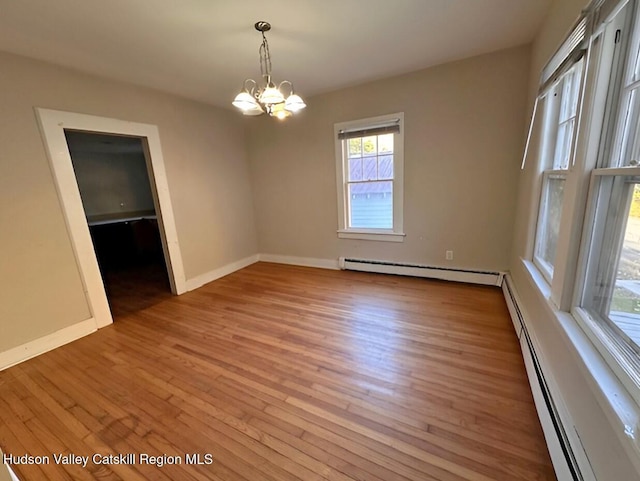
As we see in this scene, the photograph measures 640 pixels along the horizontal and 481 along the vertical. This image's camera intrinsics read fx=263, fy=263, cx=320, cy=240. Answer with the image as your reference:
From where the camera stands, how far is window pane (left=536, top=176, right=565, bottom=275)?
1.78 metres

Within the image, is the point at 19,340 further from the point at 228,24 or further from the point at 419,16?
the point at 419,16

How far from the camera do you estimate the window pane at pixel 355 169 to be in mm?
3645

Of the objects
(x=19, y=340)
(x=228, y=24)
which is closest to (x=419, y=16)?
(x=228, y=24)

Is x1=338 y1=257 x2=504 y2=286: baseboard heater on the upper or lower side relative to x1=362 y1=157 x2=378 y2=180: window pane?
lower

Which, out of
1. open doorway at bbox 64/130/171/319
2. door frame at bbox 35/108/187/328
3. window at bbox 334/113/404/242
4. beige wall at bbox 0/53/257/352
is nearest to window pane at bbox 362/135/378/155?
window at bbox 334/113/404/242

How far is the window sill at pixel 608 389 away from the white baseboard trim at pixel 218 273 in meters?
3.76

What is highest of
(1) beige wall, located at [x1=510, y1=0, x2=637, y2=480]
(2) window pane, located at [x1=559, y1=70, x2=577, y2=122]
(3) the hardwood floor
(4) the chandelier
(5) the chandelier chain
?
(5) the chandelier chain

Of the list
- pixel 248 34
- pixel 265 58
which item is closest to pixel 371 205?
pixel 265 58

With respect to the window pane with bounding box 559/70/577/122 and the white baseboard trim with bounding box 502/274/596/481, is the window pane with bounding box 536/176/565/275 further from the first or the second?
the white baseboard trim with bounding box 502/274/596/481

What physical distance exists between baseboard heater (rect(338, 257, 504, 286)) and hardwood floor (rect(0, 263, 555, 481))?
332mm

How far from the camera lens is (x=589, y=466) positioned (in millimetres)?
950

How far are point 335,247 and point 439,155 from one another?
6.11 ft

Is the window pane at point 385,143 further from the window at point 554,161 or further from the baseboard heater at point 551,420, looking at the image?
the baseboard heater at point 551,420

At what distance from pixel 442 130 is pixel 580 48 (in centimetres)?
176
